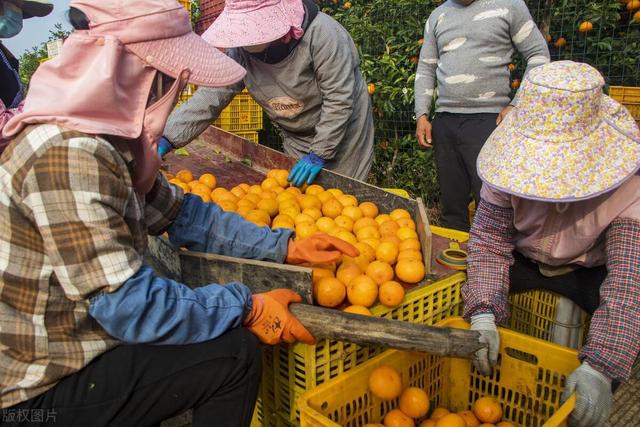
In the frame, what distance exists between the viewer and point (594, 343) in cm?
172

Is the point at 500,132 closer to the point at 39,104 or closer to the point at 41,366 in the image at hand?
the point at 39,104

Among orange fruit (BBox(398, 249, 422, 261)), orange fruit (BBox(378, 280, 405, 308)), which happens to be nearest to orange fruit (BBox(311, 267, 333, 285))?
orange fruit (BBox(378, 280, 405, 308))

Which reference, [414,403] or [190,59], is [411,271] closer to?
[414,403]

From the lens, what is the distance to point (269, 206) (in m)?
2.94

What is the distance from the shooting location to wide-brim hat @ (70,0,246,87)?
146cm

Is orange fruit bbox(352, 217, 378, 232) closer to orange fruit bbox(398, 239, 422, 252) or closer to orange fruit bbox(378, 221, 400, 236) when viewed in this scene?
orange fruit bbox(378, 221, 400, 236)

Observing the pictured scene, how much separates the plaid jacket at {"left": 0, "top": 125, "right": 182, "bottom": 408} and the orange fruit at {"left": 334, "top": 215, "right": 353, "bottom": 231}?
1.39m

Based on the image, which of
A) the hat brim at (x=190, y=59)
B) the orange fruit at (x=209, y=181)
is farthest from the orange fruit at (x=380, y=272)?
the orange fruit at (x=209, y=181)

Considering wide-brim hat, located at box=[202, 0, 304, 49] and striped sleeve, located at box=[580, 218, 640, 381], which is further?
wide-brim hat, located at box=[202, 0, 304, 49]

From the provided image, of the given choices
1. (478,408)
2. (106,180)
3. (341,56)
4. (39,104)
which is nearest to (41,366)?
(106,180)

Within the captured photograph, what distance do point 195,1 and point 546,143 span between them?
11014 mm

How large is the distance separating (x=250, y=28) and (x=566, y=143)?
193cm

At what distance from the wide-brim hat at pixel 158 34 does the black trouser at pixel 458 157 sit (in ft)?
8.28

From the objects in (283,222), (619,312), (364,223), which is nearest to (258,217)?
(283,222)
